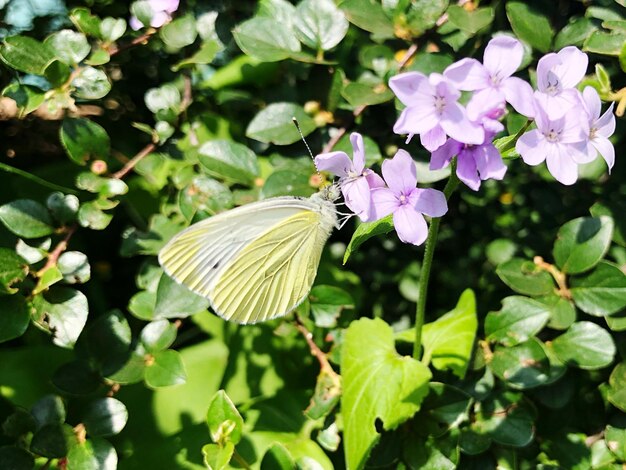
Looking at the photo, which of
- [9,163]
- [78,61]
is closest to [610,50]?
[78,61]

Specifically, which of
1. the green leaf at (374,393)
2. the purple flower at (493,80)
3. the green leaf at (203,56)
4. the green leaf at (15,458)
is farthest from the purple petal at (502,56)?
the green leaf at (15,458)

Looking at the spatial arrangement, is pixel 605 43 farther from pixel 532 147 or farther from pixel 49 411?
pixel 49 411

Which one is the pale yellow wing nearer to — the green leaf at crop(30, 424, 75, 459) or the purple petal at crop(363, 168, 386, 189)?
the purple petal at crop(363, 168, 386, 189)

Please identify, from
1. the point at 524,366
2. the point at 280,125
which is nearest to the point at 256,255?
the point at 280,125

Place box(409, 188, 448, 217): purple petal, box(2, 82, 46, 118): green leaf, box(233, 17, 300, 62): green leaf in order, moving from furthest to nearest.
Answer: box(233, 17, 300, 62): green leaf
box(2, 82, 46, 118): green leaf
box(409, 188, 448, 217): purple petal

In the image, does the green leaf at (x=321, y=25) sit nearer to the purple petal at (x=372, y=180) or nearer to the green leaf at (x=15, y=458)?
the purple petal at (x=372, y=180)

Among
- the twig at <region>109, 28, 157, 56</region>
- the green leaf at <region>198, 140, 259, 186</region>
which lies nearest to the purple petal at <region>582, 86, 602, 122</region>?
the green leaf at <region>198, 140, 259, 186</region>

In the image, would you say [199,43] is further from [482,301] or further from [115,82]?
[482,301]
